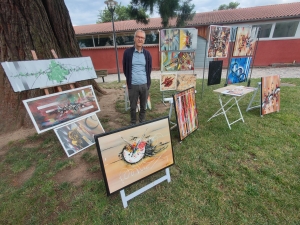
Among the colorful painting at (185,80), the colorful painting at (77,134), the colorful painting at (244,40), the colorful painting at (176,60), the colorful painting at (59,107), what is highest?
the colorful painting at (244,40)

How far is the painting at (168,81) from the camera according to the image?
4.10 meters

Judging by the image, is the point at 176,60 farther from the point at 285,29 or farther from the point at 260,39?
the point at 285,29

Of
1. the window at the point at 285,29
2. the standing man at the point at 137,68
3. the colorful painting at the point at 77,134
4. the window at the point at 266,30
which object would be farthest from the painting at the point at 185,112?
the window at the point at 285,29

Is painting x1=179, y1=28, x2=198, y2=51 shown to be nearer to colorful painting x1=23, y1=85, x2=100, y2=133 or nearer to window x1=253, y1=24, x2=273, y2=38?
colorful painting x1=23, y1=85, x2=100, y2=133

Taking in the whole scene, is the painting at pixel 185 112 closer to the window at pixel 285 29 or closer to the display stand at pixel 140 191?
the display stand at pixel 140 191

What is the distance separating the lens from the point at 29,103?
6.40ft

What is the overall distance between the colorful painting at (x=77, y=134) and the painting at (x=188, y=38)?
279 centimetres

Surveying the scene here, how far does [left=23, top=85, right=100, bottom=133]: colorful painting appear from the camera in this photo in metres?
2.01

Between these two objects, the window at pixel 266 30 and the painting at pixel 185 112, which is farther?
the window at pixel 266 30

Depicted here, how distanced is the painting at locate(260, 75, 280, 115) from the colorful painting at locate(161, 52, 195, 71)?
173cm

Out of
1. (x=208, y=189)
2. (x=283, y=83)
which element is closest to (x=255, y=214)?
(x=208, y=189)

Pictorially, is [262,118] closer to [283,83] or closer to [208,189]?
[208,189]

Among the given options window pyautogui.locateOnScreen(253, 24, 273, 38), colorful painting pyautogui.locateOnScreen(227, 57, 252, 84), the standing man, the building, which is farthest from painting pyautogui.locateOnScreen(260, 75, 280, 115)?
window pyautogui.locateOnScreen(253, 24, 273, 38)

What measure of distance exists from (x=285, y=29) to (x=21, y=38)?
13144 millimetres
